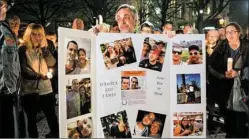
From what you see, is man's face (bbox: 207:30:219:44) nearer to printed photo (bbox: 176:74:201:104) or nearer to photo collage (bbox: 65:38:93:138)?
printed photo (bbox: 176:74:201:104)

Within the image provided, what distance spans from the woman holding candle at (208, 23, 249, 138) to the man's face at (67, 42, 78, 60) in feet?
6.15

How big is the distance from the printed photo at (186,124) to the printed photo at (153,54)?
42cm

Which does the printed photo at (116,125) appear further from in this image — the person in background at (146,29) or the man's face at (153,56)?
the person in background at (146,29)

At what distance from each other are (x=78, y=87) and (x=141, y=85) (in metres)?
0.49

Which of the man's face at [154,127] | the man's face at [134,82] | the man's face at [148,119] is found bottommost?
the man's face at [154,127]

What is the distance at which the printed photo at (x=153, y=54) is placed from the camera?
2.75 m

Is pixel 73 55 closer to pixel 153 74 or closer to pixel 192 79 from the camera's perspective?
pixel 153 74

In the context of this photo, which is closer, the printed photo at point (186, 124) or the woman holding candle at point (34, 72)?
the printed photo at point (186, 124)

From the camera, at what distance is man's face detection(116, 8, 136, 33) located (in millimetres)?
2973

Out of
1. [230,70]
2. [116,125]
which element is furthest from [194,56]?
[230,70]

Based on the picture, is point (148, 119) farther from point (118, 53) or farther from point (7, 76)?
point (7, 76)

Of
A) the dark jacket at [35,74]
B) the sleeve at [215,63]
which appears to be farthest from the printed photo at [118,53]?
the sleeve at [215,63]

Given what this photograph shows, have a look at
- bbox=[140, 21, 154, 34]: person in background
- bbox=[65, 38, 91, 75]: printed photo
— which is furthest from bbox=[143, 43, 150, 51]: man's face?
bbox=[140, 21, 154, 34]: person in background

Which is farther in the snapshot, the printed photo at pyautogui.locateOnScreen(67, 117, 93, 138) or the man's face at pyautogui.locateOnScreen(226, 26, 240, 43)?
the man's face at pyautogui.locateOnScreen(226, 26, 240, 43)
